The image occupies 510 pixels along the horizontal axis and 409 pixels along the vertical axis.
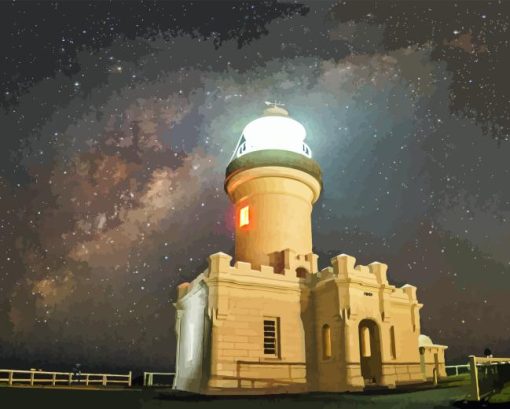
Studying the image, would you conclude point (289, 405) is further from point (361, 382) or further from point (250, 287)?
point (250, 287)

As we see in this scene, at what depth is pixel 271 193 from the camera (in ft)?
80.5

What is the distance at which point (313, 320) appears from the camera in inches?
816

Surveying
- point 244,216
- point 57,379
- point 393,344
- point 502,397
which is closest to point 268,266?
point 244,216

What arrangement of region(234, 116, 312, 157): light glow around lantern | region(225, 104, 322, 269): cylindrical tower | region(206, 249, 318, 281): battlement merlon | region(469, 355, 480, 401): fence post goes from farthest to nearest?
region(234, 116, 312, 157): light glow around lantern < region(225, 104, 322, 269): cylindrical tower < region(206, 249, 318, 281): battlement merlon < region(469, 355, 480, 401): fence post

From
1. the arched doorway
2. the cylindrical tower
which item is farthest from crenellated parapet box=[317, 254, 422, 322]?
the cylindrical tower

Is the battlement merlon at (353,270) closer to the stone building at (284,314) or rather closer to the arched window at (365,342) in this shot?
the stone building at (284,314)

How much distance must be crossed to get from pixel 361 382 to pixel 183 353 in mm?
9250

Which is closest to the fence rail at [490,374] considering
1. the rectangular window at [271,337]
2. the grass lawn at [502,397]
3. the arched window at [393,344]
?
the grass lawn at [502,397]

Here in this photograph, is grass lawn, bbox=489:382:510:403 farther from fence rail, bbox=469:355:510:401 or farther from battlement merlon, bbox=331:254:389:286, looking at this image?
battlement merlon, bbox=331:254:389:286

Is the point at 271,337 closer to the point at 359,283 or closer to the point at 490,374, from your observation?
the point at 359,283

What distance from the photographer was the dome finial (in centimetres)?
2694

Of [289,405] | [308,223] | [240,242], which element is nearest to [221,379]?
[289,405]

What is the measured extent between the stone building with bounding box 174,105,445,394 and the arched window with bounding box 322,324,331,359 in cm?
4

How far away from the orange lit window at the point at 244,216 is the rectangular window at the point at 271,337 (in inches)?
253
